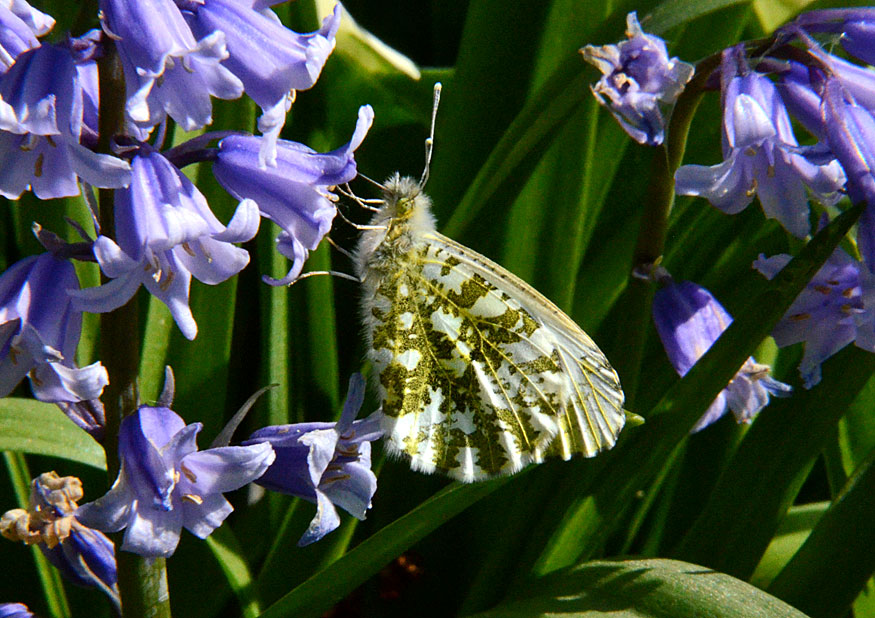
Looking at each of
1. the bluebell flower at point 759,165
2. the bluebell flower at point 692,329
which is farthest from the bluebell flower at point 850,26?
the bluebell flower at point 692,329

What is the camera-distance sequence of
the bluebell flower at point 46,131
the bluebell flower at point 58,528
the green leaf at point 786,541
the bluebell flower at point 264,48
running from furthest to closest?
1. the green leaf at point 786,541
2. the bluebell flower at point 58,528
3. the bluebell flower at point 264,48
4. the bluebell flower at point 46,131

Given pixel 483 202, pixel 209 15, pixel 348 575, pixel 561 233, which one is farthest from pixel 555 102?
pixel 348 575

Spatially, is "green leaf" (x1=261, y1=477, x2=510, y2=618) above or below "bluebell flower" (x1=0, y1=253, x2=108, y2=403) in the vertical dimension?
below

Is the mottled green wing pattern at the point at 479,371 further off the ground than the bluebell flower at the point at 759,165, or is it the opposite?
the bluebell flower at the point at 759,165

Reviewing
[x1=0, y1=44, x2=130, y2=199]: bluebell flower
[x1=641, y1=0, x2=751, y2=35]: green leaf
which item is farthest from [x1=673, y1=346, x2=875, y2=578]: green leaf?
[x1=0, y1=44, x2=130, y2=199]: bluebell flower

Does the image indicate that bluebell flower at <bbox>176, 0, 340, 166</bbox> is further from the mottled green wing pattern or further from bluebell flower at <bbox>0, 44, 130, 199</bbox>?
the mottled green wing pattern

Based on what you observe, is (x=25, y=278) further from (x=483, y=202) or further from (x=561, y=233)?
(x=561, y=233)

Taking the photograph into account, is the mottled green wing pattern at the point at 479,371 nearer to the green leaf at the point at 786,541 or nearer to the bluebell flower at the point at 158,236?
the bluebell flower at the point at 158,236

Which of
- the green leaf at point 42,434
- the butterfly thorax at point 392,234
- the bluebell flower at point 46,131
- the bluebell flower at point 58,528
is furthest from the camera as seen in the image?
the butterfly thorax at point 392,234
